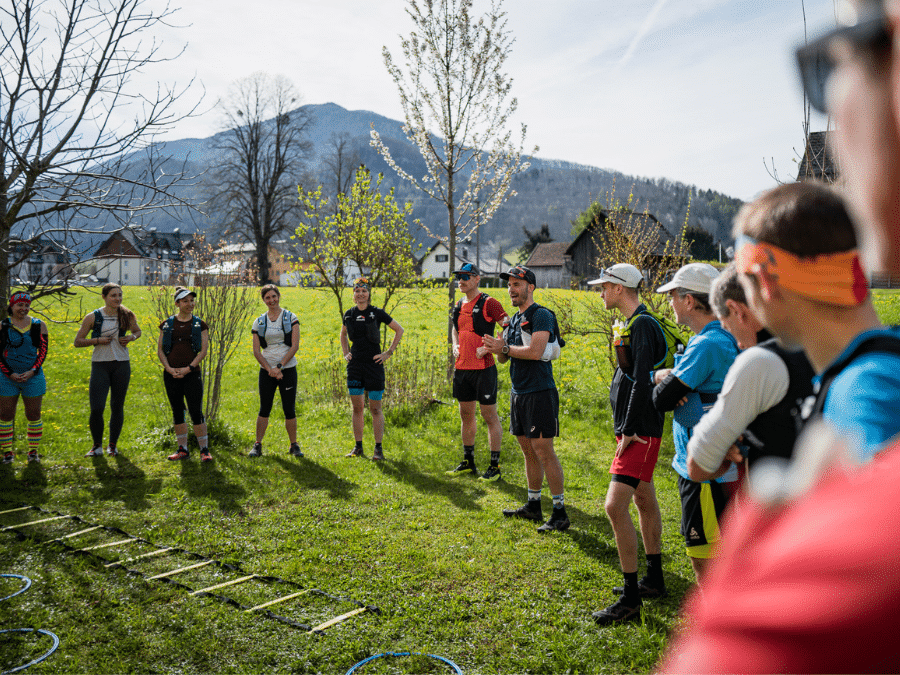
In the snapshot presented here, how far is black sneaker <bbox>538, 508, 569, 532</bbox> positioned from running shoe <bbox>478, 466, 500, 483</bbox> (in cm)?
167

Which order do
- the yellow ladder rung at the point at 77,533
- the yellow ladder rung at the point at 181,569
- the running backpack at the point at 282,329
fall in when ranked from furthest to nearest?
1. the running backpack at the point at 282,329
2. the yellow ladder rung at the point at 77,533
3. the yellow ladder rung at the point at 181,569

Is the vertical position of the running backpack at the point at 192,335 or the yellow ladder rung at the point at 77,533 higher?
the running backpack at the point at 192,335

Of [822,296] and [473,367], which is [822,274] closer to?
[822,296]

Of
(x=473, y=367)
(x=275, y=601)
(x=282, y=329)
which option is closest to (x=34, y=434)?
(x=282, y=329)

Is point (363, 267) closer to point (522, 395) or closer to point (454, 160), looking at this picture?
point (454, 160)

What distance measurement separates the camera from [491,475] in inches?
296

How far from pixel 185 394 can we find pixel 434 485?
148 inches

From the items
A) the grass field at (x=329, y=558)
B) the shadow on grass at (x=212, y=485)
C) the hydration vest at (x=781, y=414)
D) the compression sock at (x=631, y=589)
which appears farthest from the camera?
the shadow on grass at (x=212, y=485)

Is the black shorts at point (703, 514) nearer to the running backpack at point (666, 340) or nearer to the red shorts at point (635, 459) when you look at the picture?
the red shorts at point (635, 459)

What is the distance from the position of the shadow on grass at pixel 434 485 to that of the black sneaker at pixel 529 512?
0.42 meters

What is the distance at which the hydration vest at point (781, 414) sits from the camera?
208 cm

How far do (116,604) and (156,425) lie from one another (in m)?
5.89

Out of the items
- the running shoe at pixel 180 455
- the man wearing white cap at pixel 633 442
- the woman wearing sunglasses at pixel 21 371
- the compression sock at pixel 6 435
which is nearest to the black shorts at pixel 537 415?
the man wearing white cap at pixel 633 442

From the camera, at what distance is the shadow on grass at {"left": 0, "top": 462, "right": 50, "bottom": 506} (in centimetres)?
673
